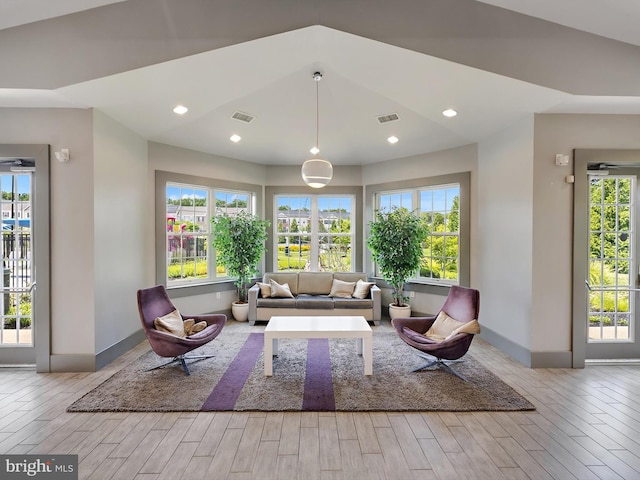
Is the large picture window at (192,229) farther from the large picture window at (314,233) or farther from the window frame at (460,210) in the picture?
the window frame at (460,210)

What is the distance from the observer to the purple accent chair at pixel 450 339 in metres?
3.38

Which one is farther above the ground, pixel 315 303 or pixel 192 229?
pixel 192 229

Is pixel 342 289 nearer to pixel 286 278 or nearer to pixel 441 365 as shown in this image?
pixel 286 278

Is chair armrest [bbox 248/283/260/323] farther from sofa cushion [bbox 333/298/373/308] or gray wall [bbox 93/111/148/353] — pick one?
gray wall [bbox 93/111/148/353]

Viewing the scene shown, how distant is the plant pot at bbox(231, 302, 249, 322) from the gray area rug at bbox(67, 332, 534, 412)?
4.97 ft

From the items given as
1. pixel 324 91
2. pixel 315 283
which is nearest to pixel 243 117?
pixel 324 91

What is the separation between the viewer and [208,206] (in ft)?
19.4

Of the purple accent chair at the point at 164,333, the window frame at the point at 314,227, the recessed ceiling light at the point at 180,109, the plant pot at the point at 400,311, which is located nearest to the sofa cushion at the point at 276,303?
the window frame at the point at 314,227

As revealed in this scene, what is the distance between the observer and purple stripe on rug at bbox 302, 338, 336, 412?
9.61ft

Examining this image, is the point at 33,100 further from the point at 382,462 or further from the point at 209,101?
the point at 382,462

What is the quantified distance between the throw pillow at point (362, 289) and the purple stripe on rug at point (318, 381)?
1346 mm

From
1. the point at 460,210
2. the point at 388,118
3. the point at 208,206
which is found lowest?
the point at 460,210

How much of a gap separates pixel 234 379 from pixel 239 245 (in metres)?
2.54

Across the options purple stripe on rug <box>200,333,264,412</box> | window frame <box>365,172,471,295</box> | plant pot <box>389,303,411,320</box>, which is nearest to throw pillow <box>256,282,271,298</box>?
purple stripe on rug <box>200,333,264,412</box>
